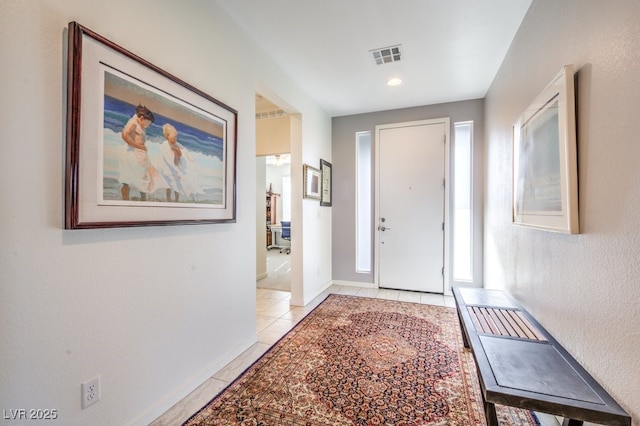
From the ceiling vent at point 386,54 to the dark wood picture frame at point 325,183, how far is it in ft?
5.03

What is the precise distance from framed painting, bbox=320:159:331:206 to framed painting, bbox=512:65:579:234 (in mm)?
2363

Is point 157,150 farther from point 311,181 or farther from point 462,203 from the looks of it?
point 462,203

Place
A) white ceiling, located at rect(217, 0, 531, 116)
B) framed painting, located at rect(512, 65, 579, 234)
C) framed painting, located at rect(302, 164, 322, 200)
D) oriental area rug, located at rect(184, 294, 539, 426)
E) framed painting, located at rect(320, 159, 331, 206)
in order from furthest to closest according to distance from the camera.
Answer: framed painting, located at rect(320, 159, 331, 206) → framed painting, located at rect(302, 164, 322, 200) → white ceiling, located at rect(217, 0, 531, 116) → oriental area rug, located at rect(184, 294, 539, 426) → framed painting, located at rect(512, 65, 579, 234)

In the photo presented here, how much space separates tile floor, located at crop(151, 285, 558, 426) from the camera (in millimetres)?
1631

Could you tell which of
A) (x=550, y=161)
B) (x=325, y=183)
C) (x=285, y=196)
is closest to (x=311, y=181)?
(x=325, y=183)

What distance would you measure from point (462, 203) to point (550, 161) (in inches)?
95.5

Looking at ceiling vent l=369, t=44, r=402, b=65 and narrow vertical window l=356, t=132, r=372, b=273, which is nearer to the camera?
ceiling vent l=369, t=44, r=402, b=65

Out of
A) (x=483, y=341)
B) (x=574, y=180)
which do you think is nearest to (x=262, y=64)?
(x=574, y=180)

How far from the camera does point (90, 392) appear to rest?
1264mm

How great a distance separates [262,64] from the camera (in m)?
2.54

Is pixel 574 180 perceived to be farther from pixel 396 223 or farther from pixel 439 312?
pixel 396 223

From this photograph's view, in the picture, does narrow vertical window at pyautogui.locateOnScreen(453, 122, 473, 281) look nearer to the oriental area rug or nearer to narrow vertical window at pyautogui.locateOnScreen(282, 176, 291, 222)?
the oriental area rug

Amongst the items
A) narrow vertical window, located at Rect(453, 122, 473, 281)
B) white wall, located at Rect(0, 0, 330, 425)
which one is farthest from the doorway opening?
narrow vertical window, located at Rect(453, 122, 473, 281)

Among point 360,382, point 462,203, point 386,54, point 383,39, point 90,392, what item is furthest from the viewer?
point 462,203
